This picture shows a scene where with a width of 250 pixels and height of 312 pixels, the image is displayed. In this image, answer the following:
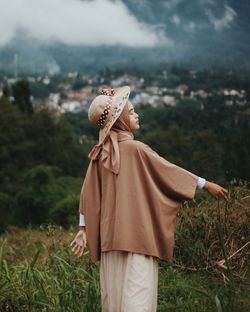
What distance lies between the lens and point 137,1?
9838cm

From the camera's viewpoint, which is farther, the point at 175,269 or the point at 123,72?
the point at 123,72

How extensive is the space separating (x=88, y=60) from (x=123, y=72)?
78.4 ft

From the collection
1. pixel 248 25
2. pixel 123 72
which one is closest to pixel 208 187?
pixel 248 25

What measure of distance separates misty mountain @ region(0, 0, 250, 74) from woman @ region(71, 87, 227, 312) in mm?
56356

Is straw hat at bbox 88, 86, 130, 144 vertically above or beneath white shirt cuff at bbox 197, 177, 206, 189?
above

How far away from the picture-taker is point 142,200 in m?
3.14

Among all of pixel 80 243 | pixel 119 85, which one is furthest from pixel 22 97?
pixel 119 85

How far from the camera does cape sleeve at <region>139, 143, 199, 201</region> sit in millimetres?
3160

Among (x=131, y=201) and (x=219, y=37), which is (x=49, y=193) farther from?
(x=219, y=37)

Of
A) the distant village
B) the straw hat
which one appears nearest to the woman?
the straw hat

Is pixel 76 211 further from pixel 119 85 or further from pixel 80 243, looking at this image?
pixel 119 85

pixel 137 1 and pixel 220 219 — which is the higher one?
pixel 137 1

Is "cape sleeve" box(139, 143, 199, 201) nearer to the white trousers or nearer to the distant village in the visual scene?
the white trousers

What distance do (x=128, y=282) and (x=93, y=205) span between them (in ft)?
1.35
